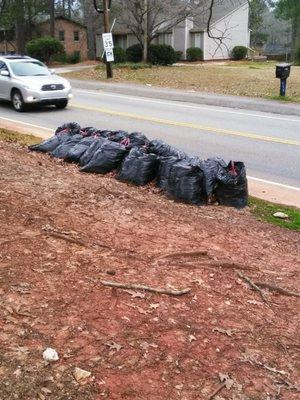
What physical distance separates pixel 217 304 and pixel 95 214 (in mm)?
2443

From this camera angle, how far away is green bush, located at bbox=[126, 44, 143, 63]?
39344 mm

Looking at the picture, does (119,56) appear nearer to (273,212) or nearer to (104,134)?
(104,134)

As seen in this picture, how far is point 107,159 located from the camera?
878cm

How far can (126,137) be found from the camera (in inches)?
365

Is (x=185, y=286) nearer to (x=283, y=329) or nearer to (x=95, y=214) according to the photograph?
(x=283, y=329)

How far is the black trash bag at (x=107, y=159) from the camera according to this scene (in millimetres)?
8750

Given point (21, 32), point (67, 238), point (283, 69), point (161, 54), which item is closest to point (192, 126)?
point (283, 69)

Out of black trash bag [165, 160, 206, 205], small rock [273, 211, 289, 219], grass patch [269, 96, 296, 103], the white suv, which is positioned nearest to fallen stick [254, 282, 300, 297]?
small rock [273, 211, 289, 219]

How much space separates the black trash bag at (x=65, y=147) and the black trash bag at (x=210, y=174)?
2.89m

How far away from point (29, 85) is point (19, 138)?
5866 millimetres

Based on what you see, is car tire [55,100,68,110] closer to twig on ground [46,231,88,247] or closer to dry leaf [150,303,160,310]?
twig on ground [46,231,88,247]

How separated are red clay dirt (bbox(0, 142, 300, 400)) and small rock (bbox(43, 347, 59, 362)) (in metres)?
0.04

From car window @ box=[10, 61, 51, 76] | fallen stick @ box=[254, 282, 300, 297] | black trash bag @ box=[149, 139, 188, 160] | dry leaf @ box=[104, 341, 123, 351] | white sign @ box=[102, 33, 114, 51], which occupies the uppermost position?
white sign @ box=[102, 33, 114, 51]

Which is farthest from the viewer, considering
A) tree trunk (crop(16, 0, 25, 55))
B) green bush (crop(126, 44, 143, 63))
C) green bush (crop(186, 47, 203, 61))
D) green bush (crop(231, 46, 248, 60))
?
tree trunk (crop(16, 0, 25, 55))
